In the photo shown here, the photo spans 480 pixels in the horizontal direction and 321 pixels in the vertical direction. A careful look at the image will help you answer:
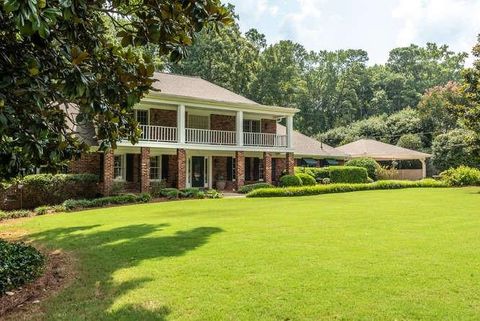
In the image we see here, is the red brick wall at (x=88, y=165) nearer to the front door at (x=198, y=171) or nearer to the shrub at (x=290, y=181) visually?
the front door at (x=198, y=171)

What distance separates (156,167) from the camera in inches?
1069

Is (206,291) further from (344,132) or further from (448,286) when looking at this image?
(344,132)

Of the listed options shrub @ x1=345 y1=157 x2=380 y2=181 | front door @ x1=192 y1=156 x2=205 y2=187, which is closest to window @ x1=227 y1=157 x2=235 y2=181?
front door @ x1=192 y1=156 x2=205 y2=187

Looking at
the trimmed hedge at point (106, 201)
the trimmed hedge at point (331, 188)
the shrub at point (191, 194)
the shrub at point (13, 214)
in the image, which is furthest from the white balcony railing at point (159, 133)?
the shrub at point (13, 214)

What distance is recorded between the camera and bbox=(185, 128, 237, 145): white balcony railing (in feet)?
87.3

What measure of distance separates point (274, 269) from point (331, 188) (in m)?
19.4

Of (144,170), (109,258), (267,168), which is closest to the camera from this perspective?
(109,258)

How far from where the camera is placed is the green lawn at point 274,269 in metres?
5.35

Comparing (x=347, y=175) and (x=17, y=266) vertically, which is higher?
(x=347, y=175)

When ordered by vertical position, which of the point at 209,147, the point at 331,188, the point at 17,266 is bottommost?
the point at 17,266

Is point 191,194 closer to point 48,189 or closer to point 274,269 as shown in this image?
point 48,189

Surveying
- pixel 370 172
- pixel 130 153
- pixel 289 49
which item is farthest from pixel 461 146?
pixel 130 153

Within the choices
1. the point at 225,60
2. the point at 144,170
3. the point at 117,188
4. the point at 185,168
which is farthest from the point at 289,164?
the point at 225,60

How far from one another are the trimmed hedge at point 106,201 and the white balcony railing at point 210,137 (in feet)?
19.2
